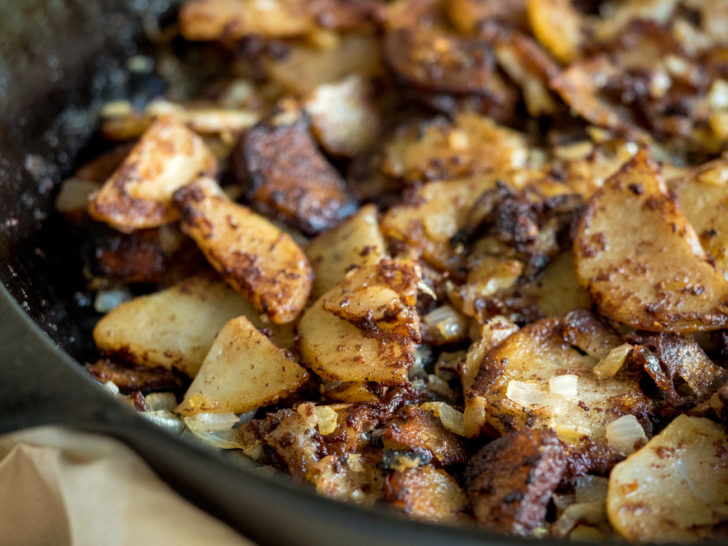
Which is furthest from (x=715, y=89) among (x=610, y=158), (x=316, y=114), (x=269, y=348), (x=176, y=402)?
(x=176, y=402)

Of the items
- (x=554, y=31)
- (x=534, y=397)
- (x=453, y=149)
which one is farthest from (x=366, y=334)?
(x=554, y=31)

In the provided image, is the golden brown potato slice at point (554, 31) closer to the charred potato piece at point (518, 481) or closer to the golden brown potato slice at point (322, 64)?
the golden brown potato slice at point (322, 64)

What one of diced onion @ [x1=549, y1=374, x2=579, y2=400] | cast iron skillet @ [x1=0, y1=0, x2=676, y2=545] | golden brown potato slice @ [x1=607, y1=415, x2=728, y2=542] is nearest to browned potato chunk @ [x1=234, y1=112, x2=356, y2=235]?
cast iron skillet @ [x1=0, y1=0, x2=676, y2=545]

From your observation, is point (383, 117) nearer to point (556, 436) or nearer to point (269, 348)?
point (269, 348)

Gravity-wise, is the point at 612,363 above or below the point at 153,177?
below

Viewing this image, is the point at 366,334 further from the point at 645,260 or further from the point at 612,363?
the point at 645,260

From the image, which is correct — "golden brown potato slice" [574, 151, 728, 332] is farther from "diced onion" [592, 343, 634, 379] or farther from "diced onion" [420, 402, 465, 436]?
"diced onion" [420, 402, 465, 436]
